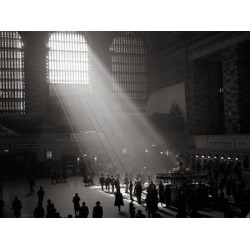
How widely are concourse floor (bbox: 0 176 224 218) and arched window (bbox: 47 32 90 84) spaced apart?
14.7 m

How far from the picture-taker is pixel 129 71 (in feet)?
143

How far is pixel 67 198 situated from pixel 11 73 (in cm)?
2203

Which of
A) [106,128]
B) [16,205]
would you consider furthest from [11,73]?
[16,205]

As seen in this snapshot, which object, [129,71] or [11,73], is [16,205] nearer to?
[11,73]

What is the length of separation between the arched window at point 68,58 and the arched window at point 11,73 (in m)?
2.96

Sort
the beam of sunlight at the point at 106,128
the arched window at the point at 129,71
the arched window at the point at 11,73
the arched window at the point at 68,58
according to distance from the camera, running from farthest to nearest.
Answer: the arched window at the point at 129,71 → the arched window at the point at 68,58 → the arched window at the point at 11,73 → the beam of sunlight at the point at 106,128

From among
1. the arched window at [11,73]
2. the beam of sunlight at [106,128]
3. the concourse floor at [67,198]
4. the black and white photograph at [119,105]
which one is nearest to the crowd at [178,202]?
the concourse floor at [67,198]

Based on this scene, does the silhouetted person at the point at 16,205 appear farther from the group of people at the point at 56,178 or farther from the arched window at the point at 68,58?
the arched window at the point at 68,58

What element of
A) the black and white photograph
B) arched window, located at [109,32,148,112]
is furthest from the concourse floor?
arched window, located at [109,32,148,112]

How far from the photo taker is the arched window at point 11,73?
3831 cm

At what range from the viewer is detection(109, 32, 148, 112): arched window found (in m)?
42.9

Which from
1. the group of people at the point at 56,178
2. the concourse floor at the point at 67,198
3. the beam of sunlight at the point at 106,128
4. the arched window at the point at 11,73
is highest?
the arched window at the point at 11,73

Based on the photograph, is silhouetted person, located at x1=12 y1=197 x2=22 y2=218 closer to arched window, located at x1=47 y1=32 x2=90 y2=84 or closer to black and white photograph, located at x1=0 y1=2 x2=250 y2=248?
black and white photograph, located at x1=0 y1=2 x2=250 y2=248
